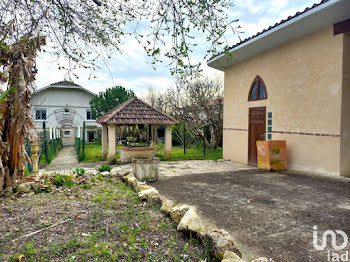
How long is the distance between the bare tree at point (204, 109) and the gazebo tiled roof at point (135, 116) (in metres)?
3.65

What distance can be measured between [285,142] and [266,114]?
4.44 ft

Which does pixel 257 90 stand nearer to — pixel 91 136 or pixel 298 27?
pixel 298 27

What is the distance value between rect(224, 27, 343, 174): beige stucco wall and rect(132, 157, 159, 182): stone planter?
15.3 feet

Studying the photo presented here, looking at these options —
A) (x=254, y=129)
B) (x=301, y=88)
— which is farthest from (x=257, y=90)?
(x=301, y=88)

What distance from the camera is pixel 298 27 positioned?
262 inches

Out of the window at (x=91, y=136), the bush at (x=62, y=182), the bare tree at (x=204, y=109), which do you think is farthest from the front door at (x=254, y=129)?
the window at (x=91, y=136)

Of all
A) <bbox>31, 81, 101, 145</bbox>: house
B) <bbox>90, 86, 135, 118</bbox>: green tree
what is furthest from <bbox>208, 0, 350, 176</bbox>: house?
<bbox>31, 81, 101, 145</bbox>: house

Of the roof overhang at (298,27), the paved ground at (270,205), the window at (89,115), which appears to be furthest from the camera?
the window at (89,115)

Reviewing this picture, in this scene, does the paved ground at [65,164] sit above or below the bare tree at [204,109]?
below

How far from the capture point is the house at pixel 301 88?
6.24m

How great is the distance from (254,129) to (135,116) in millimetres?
5238

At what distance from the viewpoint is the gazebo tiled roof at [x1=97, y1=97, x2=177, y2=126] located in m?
10.1

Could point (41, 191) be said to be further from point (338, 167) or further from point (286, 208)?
point (338, 167)

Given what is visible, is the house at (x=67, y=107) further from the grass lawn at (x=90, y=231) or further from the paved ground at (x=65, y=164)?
the grass lawn at (x=90, y=231)
